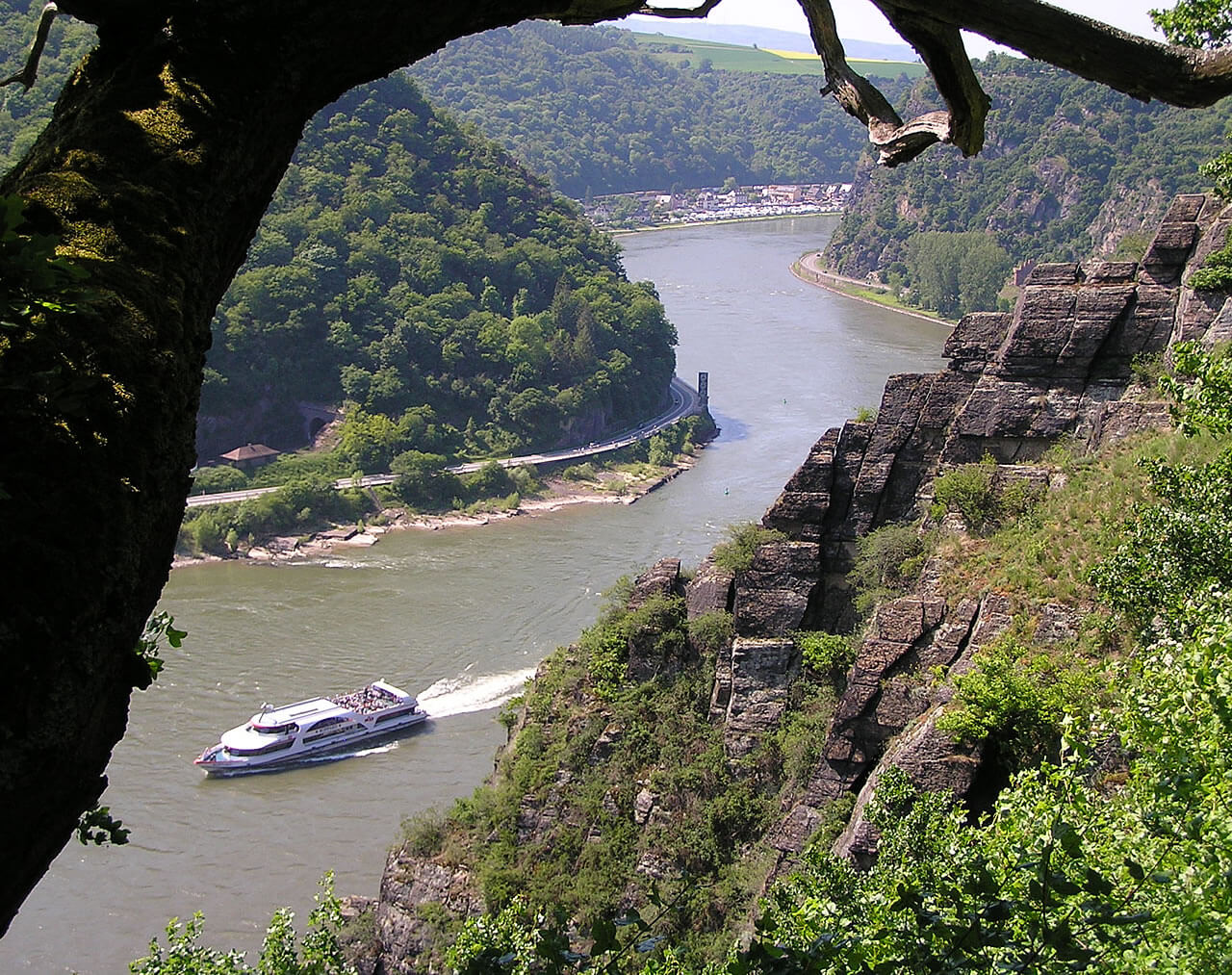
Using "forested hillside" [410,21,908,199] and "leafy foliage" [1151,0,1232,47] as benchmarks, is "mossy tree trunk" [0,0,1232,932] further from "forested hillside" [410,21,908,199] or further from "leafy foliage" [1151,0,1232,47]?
"forested hillside" [410,21,908,199]

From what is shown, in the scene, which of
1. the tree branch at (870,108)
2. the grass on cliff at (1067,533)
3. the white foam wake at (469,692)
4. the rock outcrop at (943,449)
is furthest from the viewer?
the white foam wake at (469,692)

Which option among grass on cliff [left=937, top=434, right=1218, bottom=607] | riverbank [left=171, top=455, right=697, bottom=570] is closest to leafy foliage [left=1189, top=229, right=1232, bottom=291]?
grass on cliff [left=937, top=434, right=1218, bottom=607]

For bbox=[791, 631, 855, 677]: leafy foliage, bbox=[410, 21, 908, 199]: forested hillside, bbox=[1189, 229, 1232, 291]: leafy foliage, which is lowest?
bbox=[791, 631, 855, 677]: leafy foliage

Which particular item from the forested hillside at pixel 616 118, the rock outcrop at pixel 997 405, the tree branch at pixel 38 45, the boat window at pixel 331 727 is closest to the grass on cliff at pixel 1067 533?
the rock outcrop at pixel 997 405

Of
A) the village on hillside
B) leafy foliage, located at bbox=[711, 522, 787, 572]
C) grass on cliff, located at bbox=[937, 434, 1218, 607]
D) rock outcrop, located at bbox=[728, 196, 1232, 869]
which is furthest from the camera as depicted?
the village on hillside

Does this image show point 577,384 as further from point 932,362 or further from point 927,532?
point 927,532

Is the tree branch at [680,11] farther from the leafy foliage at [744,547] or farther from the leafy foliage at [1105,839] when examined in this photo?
the leafy foliage at [744,547]
